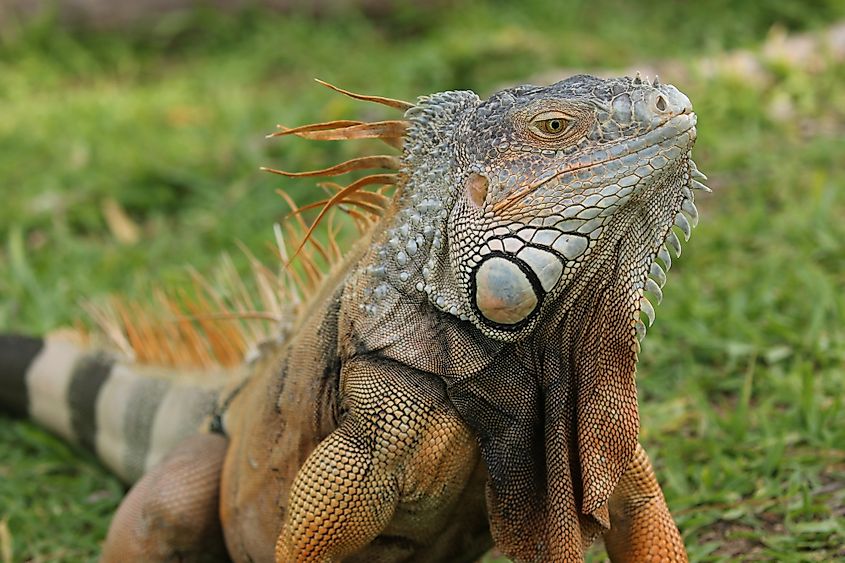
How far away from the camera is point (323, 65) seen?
31.1ft

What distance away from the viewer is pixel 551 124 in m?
2.33

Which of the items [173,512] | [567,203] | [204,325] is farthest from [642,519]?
[204,325]

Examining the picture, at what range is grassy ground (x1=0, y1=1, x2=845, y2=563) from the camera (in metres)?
3.83

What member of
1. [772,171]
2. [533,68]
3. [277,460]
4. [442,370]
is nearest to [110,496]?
[277,460]

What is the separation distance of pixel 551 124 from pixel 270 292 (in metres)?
1.43

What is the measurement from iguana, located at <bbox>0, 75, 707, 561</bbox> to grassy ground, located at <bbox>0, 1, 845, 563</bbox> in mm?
1027

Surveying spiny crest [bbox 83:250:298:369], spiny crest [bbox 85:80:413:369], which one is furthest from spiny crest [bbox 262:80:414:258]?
spiny crest [bbox 83:250:298:369]

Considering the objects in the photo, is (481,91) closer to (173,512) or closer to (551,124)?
(173,512)

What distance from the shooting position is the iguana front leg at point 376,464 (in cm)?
249

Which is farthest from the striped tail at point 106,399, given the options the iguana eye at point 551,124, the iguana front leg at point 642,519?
the iguana eye at point 551,124

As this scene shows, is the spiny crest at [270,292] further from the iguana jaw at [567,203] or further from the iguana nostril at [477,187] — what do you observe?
the iguana jaw at [567,203]

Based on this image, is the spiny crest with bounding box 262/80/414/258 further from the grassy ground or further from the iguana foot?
the grassy ground

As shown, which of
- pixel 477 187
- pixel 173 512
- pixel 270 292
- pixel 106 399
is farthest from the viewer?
pixel 106 399

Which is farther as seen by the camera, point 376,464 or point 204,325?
point 204,325
